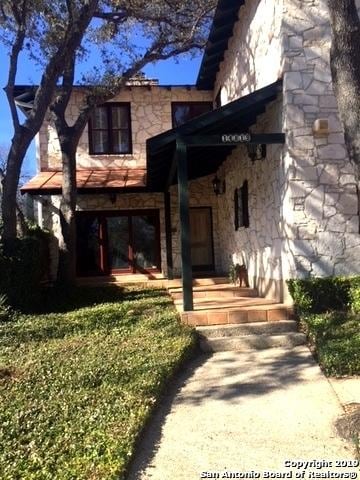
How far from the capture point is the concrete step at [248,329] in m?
7.52

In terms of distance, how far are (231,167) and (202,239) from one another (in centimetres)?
342

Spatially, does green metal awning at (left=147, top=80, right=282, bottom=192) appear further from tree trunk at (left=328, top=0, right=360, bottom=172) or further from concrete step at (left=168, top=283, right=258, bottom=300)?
tree trunk at (left=328, top=0, right=360, bottom=172)

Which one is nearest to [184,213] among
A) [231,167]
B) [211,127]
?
[211,127]

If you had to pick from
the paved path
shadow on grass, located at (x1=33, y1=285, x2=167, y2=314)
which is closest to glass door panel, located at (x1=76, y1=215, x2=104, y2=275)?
shadow on grass, located at (x1=33, y1=285, x2=167, y2=314)

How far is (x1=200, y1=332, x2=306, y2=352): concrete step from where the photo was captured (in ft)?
23.9

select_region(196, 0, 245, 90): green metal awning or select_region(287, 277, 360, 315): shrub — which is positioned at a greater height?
select_region(196, 0, 245, 90): green metal awning

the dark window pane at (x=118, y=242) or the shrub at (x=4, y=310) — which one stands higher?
the dark window pane at (x=118, y=242)

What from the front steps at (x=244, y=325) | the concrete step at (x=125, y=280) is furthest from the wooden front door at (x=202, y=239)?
the front steps at (x=244, y=325)

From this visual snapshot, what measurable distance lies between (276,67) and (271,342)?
188 inches

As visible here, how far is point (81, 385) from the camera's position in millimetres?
5434

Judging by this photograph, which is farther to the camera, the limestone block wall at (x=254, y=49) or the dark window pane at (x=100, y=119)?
the dark window pane at (x=100, y=119)

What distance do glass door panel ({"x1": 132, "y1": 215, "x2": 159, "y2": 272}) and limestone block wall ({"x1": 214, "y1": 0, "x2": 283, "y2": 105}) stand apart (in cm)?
449

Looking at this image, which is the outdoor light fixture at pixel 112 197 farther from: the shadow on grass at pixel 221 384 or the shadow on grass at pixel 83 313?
the shadow on grass at pixel 221 384

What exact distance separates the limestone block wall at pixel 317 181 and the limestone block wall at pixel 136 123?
26.6 ft
